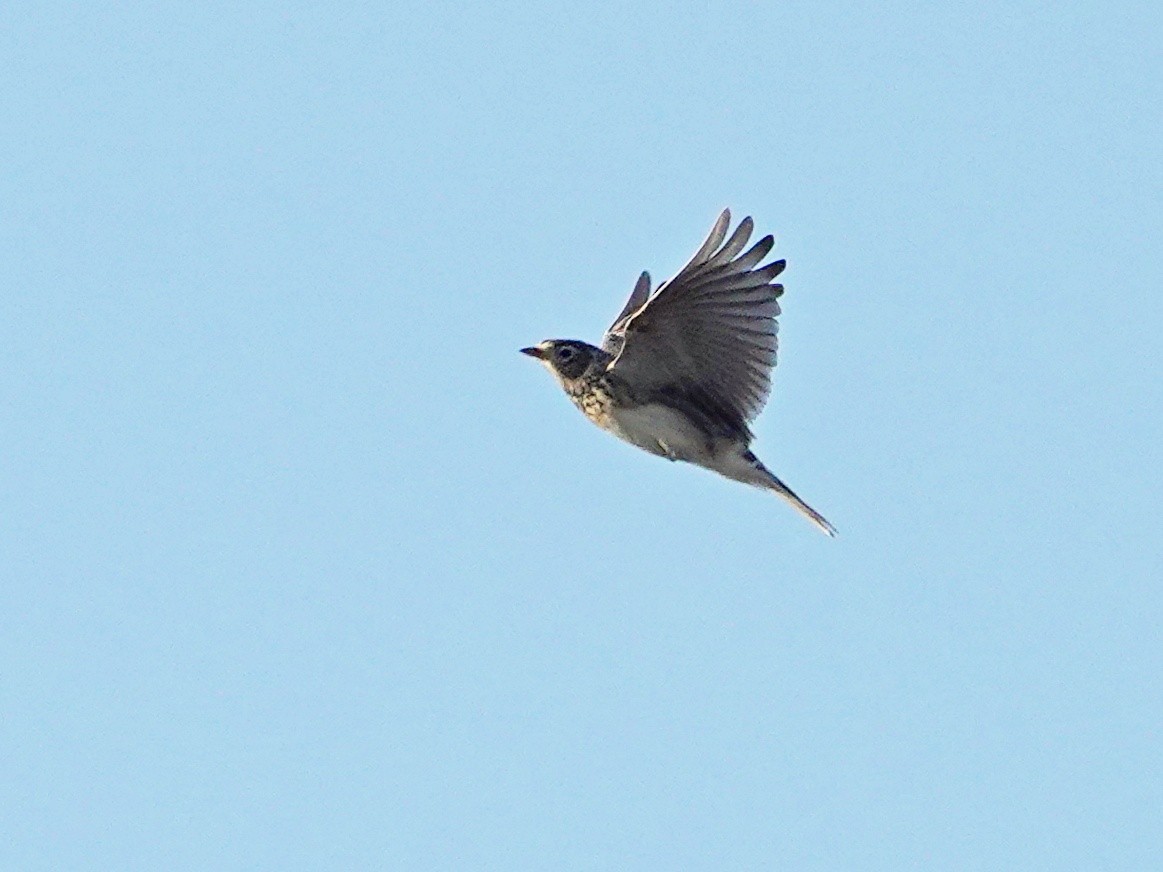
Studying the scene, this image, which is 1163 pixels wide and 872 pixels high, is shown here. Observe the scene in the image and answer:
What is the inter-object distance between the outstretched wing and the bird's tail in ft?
0.98

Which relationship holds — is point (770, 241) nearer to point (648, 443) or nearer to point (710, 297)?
point (710, 297)

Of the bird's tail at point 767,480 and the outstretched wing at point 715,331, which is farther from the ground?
the outstretched wing at point 715,331

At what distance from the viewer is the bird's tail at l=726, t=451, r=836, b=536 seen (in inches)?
750

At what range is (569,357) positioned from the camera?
19156 millimetres

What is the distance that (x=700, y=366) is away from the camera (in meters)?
18.9

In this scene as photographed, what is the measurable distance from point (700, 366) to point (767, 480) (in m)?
1.06

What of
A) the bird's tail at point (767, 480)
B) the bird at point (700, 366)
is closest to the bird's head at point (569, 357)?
the bird at point (700, 366)

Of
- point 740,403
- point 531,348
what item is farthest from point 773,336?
point 531,348

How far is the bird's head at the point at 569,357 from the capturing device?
62.6 feet

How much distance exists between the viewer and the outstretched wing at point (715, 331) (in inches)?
725

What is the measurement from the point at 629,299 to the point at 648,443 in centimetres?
261

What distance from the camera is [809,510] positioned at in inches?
753

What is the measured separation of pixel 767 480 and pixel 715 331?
4.25ft

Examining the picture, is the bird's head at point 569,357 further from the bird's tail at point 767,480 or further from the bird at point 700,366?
the bird's tail at point 767,480
